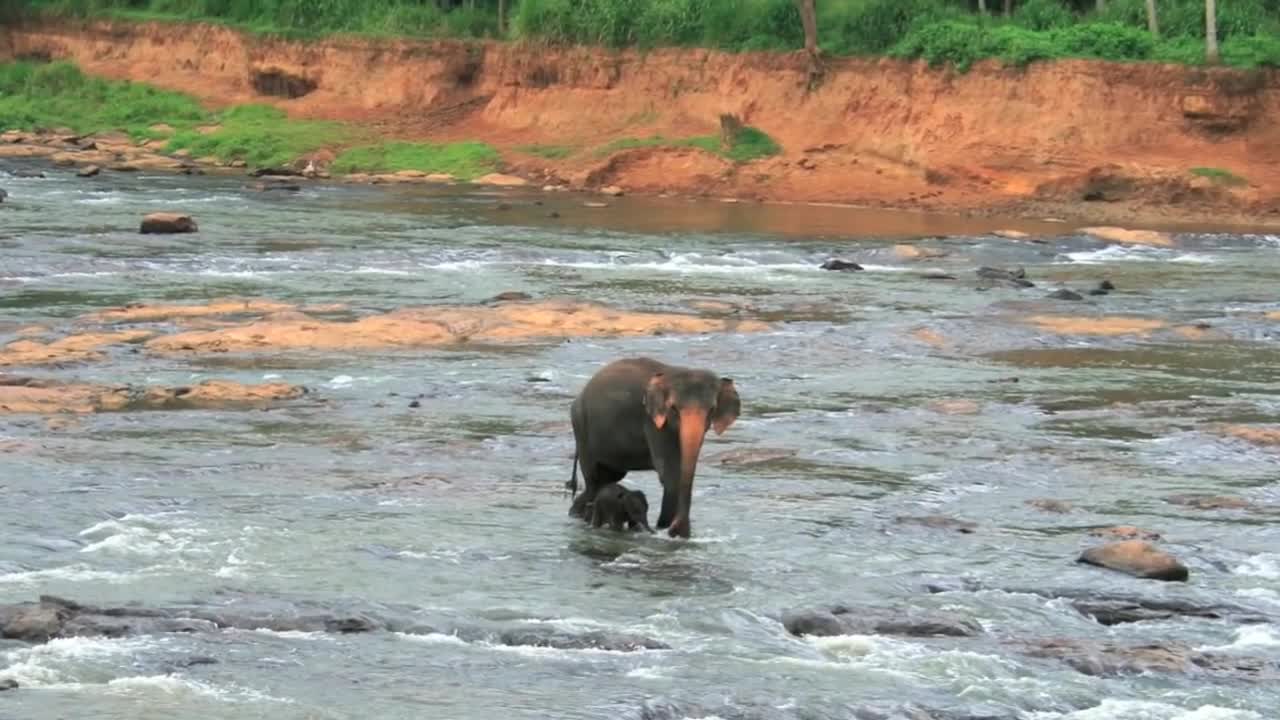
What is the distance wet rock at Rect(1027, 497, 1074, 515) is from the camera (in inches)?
535

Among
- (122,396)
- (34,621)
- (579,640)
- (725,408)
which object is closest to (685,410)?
(725,408)

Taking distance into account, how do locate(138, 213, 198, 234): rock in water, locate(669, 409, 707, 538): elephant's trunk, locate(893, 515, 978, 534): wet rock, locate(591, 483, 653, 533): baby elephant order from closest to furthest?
locate(669, 409, 707, 538): elephant's trunk → locate(591, 483, 653, 533): baby elephant → locate(893, 515, 978, 534): wet rock → locate(138, 213, 198, 234): rock in water

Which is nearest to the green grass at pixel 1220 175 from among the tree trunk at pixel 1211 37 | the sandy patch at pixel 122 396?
the tree trunk at pixel 1211 37

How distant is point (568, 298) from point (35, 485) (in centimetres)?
1213

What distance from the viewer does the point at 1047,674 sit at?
31.9ft

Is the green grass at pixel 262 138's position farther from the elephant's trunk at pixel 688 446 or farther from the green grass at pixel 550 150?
the elephant's trunk at pixel 688 446

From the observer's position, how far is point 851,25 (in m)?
46.9

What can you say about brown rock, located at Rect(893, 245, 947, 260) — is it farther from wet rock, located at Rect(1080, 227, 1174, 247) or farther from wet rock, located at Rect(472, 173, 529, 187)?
wet rock, located at Rect(472, 173, 529, 187)

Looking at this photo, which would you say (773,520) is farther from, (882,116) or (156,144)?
(156,144)

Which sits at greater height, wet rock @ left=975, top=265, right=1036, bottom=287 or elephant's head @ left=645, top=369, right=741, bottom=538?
elephant's head @ left=645, top=369, right=741, bottom=538

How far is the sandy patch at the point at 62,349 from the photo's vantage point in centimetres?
1898

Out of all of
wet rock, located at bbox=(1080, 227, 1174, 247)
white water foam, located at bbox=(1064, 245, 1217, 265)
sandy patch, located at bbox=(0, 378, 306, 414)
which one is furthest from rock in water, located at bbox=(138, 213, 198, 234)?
wet rock, located at bbox=(1080, 227, 1174, 247)

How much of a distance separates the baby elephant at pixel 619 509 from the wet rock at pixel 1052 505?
2753mm

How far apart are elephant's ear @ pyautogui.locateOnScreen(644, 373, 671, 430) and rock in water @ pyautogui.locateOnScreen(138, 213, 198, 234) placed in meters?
20.7
